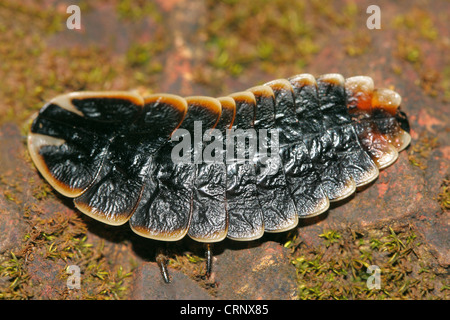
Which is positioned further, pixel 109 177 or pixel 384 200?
pixel 384 200

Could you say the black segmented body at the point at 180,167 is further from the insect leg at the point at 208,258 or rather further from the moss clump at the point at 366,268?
the moss clump at the point at 366,268

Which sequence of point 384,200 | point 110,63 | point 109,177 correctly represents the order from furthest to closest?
point 110,63, point 384,200, point 109,177

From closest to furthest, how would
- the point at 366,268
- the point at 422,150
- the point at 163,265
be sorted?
the point at 163,265 → the point at 366,268 → the point at 422,150

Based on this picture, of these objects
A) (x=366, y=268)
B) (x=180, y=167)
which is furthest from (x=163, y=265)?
(x=366, y=268)

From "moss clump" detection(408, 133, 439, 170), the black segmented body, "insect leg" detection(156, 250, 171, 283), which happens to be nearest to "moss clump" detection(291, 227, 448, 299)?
the black segmented body

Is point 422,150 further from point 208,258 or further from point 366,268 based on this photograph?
point 208,258

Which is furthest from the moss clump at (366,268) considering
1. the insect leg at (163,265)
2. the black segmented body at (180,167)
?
the insect leg at (163,265)

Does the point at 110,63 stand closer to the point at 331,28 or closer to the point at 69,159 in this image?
the point at 69,159

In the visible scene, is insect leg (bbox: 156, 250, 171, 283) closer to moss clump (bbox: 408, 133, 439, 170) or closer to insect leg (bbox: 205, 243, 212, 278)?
insect leg (bbox: 205, 243, 212, 278)
